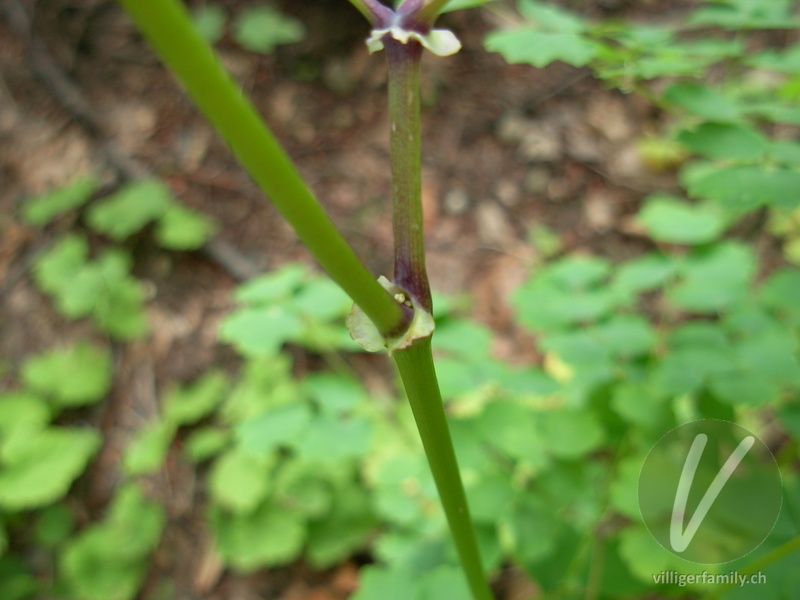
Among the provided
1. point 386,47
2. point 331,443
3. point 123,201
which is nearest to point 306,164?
point 123,201

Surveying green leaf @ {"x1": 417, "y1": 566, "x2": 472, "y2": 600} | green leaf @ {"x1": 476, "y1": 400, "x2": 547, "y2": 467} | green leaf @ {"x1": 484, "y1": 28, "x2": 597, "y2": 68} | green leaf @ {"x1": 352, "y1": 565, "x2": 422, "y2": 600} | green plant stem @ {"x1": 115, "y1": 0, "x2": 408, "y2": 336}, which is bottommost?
green leaf @ {"x1": 352, "y1": 565, "x2": 422, "y2": 600}

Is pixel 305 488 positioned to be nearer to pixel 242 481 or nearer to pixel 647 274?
pixel 242 481

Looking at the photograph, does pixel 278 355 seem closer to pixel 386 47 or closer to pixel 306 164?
pixel 306 164

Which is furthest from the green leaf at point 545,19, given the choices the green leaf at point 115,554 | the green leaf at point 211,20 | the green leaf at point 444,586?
the green leaf at point 211,20

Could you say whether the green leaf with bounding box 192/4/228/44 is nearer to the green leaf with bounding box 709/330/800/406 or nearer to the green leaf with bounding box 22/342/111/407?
the green leaf with bounding box 22/342/111/407

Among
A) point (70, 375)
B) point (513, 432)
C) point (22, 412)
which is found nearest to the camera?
point (513, 432)

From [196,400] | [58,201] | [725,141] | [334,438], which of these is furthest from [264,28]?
[725,141]

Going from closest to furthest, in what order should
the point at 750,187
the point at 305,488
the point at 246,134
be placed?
the point at 246,134 < the point at 750,187 < the point at 305,488

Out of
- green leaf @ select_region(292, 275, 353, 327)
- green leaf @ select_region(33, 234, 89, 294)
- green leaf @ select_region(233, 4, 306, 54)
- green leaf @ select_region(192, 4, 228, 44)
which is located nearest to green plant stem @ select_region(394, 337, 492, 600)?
green leaf @ select_region(292, 275, 353, 327)
